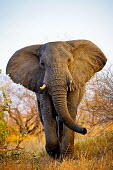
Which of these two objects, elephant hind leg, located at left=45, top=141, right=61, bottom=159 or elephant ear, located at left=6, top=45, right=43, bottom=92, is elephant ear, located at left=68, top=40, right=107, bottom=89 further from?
elephant hind leg, located at left=45, top=141, right=61, bottom=159

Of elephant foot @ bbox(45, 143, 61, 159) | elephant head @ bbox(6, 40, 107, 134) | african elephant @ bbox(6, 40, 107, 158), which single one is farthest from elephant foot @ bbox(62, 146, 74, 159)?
elephant head @ bbox(6, 40, 107, 134)

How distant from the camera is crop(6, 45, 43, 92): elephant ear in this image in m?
5.95

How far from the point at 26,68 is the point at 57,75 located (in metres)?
1.22

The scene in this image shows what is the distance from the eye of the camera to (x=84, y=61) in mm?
6180

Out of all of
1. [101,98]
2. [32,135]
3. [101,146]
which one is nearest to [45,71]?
[101,98]

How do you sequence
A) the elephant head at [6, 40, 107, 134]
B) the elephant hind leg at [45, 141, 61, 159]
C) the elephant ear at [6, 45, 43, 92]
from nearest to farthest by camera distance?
the elephant head at [6, 40, 107, 134], the elephant hind leg at [45, 141, 61, 159], the elephant ear at [6, 45, 43, 92]

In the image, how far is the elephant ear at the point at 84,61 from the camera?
230 inches

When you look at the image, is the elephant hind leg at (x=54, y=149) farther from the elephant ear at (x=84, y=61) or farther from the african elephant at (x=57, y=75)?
the elephant ear at (x=84, y=61)

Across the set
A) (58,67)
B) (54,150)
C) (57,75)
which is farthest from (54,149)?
(58,67)

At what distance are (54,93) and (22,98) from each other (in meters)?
9.13

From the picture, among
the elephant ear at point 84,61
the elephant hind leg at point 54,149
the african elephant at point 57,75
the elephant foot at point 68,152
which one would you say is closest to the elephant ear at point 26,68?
the african elephant at point 57,75

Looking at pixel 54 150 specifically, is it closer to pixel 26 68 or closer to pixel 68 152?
pixel 68 152

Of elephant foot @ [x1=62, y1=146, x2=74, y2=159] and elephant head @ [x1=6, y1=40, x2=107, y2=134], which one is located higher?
elephant head @ [x1=6, y1=40, x2=107, y2=134]

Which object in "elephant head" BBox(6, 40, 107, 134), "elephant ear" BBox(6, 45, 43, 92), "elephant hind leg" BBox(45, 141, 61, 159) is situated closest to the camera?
"elephant head" BBox(6, 40, 107, 134)
